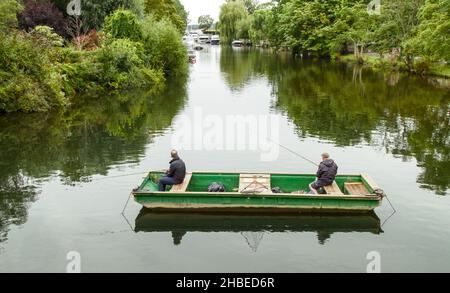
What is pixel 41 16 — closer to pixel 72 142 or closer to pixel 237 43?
pixel 72 142

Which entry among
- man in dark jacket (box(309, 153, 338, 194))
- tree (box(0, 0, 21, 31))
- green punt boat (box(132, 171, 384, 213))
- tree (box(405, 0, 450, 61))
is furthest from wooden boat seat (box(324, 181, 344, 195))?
tree (box(405, 0, 450, 61))

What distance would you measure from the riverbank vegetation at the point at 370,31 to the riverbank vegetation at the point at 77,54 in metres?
26.6

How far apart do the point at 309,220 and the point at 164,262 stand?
17.1ft

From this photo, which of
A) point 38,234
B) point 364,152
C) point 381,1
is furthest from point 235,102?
point 381,1

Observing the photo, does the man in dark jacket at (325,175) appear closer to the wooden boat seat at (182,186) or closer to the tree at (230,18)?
the wooden boat seat at (182,186)

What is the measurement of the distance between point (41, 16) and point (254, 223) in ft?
160

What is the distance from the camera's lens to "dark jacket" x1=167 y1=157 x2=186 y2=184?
17.3m

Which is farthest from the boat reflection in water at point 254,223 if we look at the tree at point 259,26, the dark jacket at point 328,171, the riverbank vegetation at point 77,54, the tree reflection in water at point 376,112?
the tree at point 259,26

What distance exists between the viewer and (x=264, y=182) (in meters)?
17.6

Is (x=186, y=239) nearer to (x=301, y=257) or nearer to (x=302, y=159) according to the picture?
(x=301, y=257)

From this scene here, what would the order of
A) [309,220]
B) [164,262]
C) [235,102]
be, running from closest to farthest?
[164,262] → [309,220] → [235,102]

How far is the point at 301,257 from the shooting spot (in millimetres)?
13539

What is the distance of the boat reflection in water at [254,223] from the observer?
15.4m

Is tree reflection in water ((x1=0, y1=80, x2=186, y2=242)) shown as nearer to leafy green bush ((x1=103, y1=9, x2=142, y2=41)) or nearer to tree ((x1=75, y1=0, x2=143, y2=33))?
leafy green bush ((x1=103, y1=9, x2=142, y2=41))
